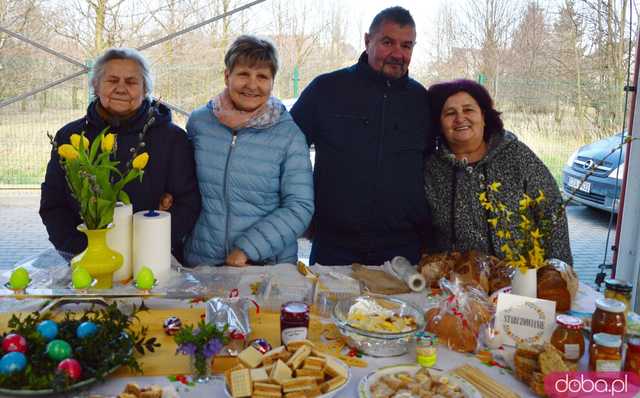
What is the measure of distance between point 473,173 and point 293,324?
1.12 meters

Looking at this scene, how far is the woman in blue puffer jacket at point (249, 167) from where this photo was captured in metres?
2.05

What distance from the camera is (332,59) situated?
7926 mm

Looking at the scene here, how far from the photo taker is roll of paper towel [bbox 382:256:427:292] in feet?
5.82

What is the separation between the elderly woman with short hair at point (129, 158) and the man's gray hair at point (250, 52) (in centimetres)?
34

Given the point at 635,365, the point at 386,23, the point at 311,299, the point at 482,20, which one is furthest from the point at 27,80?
the point at 635,365

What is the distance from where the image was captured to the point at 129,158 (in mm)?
2072

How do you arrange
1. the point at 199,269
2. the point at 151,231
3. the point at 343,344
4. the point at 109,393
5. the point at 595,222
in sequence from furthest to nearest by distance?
the point at 595,222 < the point at 199,269 < the point at 151,231 < the point at 343,344 < the point at 109,393

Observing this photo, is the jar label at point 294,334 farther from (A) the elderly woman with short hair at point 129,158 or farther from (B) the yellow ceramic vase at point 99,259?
(A) the elderly woman with short hair at point 129,158

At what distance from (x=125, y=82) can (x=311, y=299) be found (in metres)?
1.06

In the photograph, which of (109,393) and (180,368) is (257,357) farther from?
(109,393)

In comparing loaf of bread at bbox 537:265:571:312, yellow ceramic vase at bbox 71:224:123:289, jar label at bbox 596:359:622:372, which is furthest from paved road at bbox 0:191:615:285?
jar label at bbox 596:359:622:372

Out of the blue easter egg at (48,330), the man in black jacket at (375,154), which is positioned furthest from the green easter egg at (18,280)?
the man in black jacket at (375,154)

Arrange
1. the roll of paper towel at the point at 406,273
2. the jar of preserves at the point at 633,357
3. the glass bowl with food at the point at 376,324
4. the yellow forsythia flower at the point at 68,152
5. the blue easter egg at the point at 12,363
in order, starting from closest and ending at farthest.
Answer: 1. the blue easter egg at the point at 12,363
2. the jar of preserves at the point at 633,357
3. the glass bowl with food at the point at 376,324
4. the yellow forsythia flower at the point at 68,152
5. the roll of paper towel at the point at 406,273

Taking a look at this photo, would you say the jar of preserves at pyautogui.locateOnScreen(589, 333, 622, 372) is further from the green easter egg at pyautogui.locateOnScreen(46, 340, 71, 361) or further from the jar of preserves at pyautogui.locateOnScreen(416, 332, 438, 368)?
the green easter egg at pyautogui.locateOnScreen(46, 340, 71, 361)
